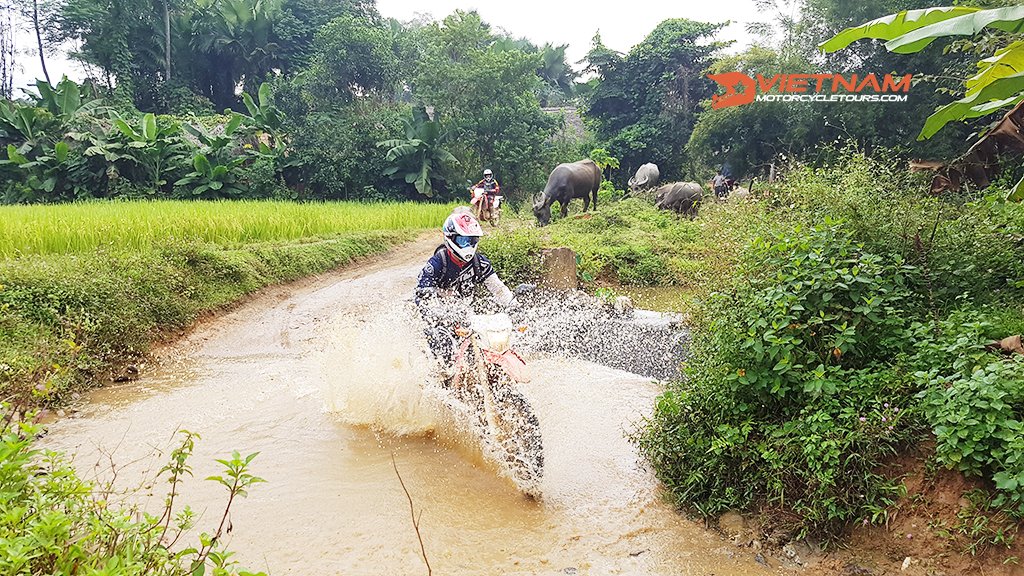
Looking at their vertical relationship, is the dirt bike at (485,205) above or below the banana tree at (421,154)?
below

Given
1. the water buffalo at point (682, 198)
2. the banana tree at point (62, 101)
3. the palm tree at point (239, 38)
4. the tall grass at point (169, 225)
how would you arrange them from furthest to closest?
the palm tree at point (239, 38) < the banana tree at point (62, 101) < the water buffalo at point (682, 198) < the tall grass at point (169, 225)

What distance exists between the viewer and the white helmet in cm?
509

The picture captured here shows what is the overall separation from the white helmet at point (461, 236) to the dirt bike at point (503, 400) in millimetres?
761

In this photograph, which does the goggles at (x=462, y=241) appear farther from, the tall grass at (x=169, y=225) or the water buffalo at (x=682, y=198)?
the water buffalo at (x=682, y=198)

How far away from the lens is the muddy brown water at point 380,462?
12.2 feet

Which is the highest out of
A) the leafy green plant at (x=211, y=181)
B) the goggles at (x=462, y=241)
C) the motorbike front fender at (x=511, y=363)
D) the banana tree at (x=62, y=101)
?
the banana tree at (x=62, y=101)

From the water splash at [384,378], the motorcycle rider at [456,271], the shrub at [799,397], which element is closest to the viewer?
the shrub at [799,397]

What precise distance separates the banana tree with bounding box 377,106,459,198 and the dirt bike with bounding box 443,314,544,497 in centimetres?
1682

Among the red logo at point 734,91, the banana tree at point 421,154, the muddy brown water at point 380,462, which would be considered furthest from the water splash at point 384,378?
the banana tree at point 421,154

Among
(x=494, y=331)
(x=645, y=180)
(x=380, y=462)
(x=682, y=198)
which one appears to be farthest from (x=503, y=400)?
(x=645, y=180)

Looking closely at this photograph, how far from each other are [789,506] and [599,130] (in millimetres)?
25997

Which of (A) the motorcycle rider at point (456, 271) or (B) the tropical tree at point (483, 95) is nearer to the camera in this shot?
(A) the motorcycle rider at point (456, 271)

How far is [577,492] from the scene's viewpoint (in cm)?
448

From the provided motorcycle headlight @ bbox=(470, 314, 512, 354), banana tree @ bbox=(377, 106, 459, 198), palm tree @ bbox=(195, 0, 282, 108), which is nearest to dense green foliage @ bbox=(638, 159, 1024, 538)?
motorcycle headlight @ bbox=(470, 314, 512, 354)
